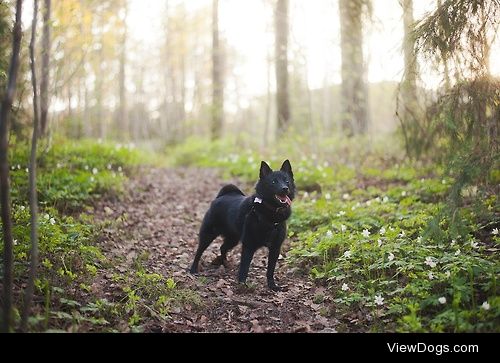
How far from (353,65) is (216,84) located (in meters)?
8.32

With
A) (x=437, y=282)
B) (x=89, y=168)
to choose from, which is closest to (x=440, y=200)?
(x=437, y=282)

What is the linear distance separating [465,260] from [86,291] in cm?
444

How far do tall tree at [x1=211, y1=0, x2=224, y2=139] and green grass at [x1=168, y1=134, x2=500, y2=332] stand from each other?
1076cm

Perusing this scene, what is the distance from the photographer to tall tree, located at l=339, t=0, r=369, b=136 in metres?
9.69

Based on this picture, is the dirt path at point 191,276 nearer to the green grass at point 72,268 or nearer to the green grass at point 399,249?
the green grass at point 72,268

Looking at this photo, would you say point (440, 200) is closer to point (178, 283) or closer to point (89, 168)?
point (178, 283)

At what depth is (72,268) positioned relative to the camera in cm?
538

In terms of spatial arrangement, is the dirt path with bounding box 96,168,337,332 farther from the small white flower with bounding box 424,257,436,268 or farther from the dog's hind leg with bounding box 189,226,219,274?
the small white flower with bounding box 424,257,436,268

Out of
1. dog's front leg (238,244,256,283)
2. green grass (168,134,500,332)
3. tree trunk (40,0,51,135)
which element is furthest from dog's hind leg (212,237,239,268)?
tree trunk (40,0,51,135)

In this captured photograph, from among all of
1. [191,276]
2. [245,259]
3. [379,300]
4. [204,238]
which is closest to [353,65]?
[204,238]

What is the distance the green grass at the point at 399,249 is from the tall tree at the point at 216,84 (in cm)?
1076

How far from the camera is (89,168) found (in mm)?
10031

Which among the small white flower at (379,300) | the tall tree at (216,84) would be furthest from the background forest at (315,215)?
the tall tree at (216,84)

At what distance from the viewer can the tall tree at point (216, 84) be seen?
68.6ft
